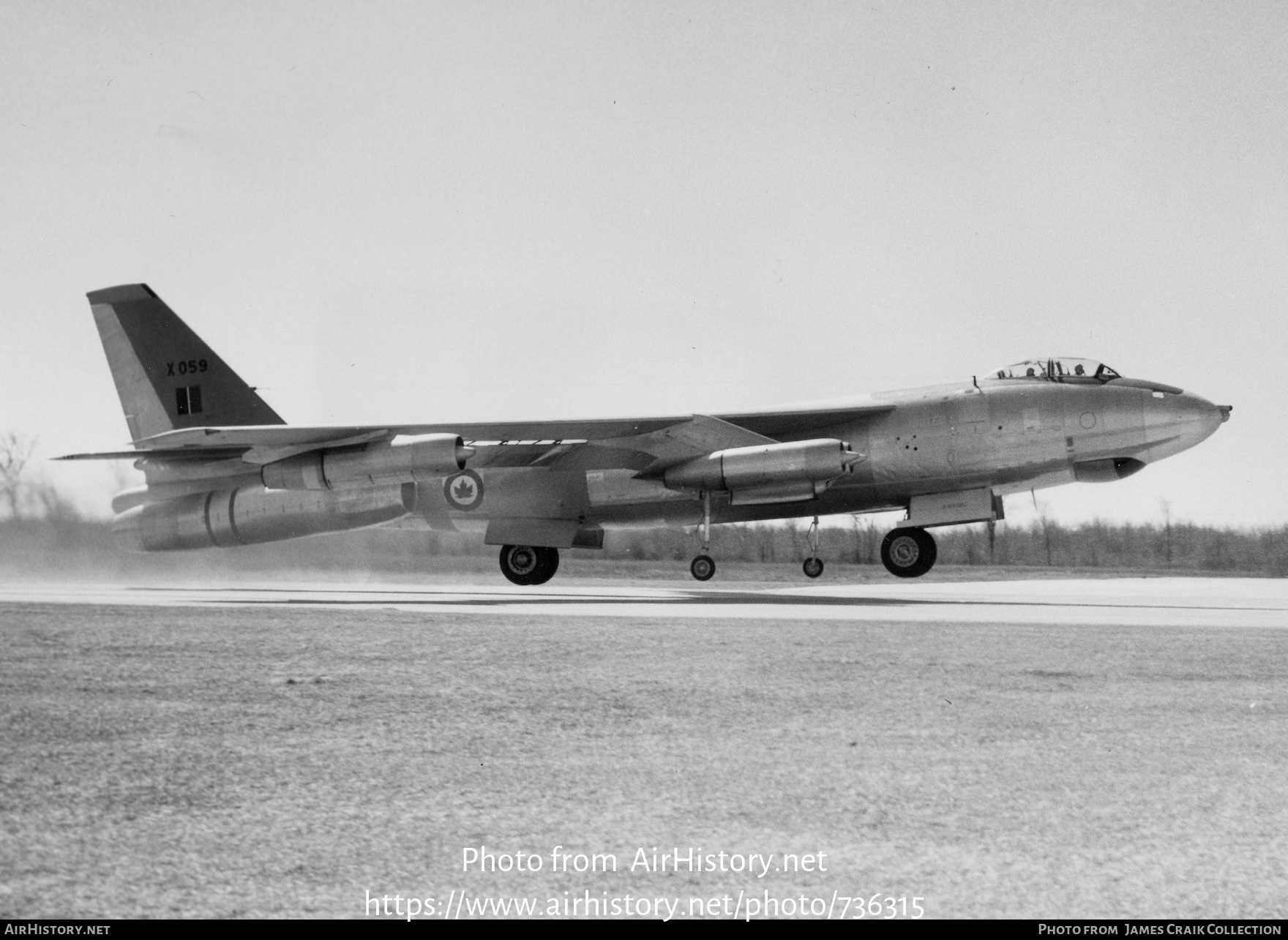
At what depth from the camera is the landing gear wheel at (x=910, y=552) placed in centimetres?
2053

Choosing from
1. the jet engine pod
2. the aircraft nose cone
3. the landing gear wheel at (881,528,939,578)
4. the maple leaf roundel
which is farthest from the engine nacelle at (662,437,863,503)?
the aircraft nose cone

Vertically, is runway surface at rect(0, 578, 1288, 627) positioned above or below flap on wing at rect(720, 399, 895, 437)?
below

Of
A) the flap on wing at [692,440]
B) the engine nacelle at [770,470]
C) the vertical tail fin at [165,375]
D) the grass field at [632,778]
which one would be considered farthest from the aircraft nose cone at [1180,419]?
the vertical tail fin at [165,375]

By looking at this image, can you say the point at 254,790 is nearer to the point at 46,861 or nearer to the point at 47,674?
the point at 46,861

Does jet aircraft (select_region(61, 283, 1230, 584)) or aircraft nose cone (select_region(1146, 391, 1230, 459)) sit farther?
jet aircraft (select_region(61, 283, 1230, 584))

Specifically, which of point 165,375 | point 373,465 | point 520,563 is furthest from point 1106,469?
point 165,375

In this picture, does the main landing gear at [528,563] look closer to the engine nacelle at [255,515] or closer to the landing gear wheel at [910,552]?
the engine nacelle at [255,515]

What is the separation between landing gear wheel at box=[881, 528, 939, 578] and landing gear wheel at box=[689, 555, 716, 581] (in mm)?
6452

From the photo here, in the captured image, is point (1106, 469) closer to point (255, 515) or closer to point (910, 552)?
point (910, 552)

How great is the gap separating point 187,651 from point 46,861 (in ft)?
19.2

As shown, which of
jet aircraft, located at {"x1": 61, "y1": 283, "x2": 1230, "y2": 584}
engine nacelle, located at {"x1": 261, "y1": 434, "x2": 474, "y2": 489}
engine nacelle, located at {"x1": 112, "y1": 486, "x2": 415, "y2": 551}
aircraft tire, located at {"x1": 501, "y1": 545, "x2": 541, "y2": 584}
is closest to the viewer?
jet aircraft, located at {"x1": 61, "y1": 283, "x2": 1230, "y2": 584}

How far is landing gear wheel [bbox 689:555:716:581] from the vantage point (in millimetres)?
26391

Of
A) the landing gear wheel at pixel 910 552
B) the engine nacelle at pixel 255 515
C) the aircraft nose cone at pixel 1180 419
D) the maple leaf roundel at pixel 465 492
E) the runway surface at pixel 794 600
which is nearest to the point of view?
the runway surface at pixel 794 600

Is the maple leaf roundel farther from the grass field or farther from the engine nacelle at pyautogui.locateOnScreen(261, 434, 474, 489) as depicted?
the grass field
